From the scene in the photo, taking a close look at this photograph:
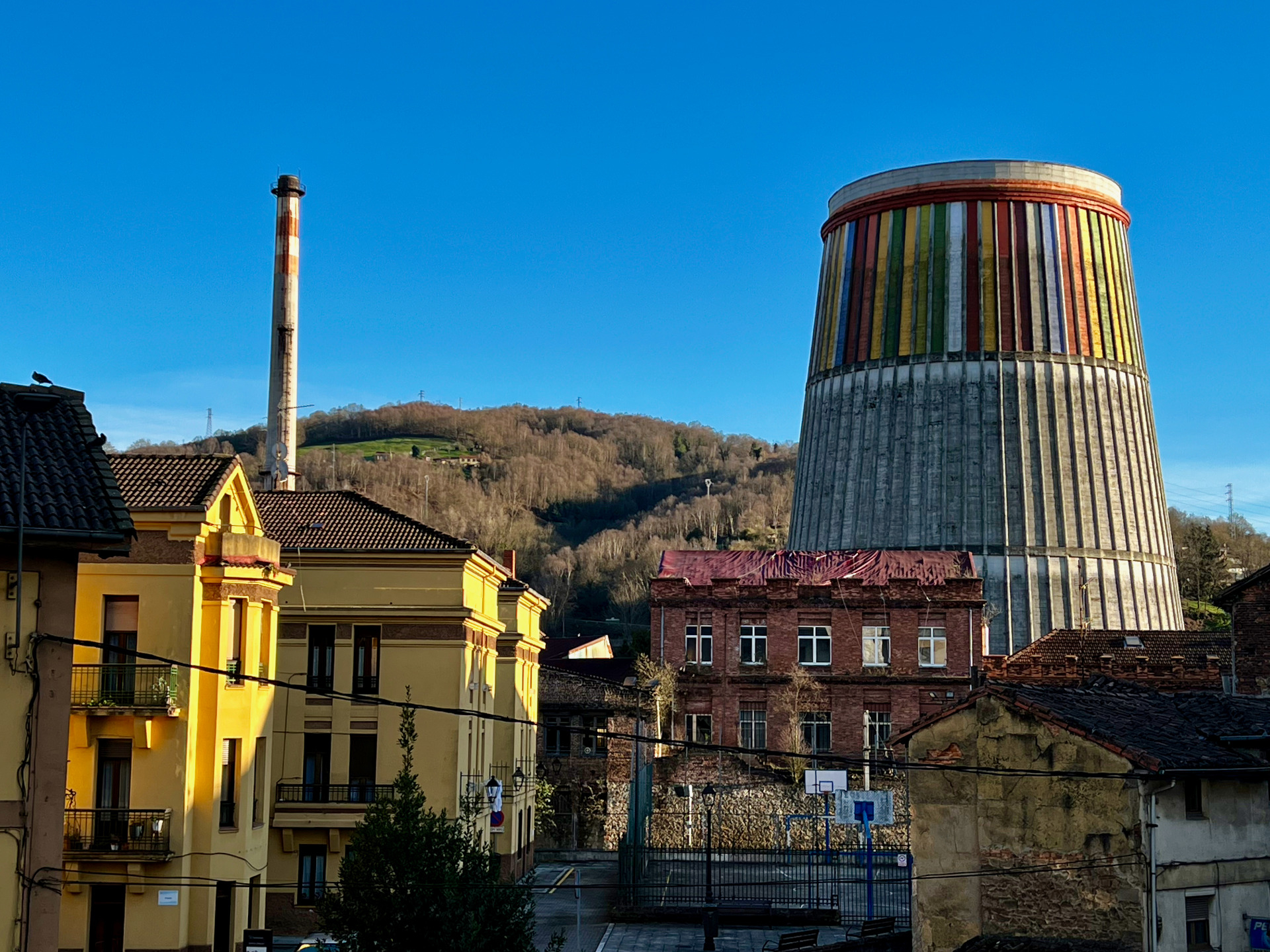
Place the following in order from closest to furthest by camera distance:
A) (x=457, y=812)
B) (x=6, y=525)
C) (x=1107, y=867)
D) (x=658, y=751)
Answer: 1. (x=6, y=525)
2. (x=1107, y=867)
3. (x=457, y=812)
4. (x=658, y=751)

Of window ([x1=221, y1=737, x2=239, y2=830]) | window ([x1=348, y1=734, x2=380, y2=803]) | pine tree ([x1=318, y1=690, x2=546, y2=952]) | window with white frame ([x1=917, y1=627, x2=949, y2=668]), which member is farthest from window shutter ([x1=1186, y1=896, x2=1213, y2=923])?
window with white frame ([x1=917, y1=627, x2=949, y2=668])

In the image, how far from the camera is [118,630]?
112ft

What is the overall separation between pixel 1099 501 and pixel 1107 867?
162ft

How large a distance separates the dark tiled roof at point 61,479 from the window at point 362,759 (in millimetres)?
19845

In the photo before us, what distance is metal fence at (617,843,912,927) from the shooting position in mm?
47562

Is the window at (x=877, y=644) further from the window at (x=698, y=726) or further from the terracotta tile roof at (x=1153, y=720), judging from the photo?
the terracotta tile roof at (x=1153, y=720)

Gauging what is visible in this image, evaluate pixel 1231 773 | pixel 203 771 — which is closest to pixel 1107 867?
pixel 1231 773

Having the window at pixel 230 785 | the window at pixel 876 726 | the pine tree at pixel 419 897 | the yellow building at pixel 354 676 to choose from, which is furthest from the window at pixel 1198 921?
the window at pixel 876 726

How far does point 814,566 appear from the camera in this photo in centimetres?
6981

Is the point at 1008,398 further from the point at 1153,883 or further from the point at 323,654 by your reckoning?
the point at 1153,883

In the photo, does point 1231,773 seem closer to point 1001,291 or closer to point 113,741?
point 113,741

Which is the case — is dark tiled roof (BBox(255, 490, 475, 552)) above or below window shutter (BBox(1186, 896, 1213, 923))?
above

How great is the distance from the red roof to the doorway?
122 feet

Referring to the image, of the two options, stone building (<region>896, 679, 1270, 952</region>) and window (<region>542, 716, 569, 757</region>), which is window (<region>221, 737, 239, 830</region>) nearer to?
stone building (<region>896, 679, 1270, 952</region>)
